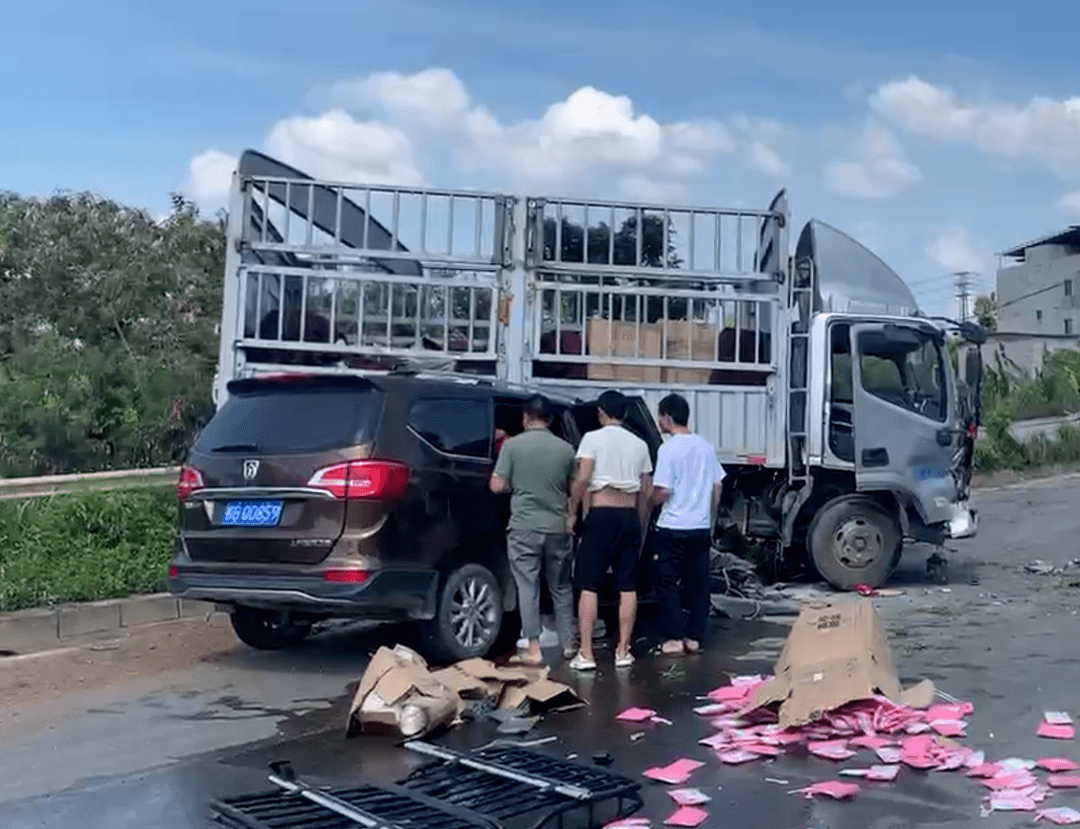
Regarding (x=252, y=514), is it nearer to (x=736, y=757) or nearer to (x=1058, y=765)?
(x=736, y=757)

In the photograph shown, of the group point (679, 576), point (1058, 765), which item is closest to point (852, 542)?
point (679, 576)

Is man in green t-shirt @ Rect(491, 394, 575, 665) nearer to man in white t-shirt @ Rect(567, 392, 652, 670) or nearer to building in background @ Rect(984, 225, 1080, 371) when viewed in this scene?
man in white t-shirt @ Rect(567, 392, 652, 670)

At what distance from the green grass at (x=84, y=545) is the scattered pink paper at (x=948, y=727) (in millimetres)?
6290

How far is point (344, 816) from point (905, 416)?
8.51 m

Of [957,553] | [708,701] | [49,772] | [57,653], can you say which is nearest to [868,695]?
[708,701]

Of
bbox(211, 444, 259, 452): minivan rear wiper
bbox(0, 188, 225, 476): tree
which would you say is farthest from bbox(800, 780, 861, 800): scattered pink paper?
bbox(0, 188, 225, 476): tree

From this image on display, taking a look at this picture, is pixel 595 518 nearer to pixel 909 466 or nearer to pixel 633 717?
pixel 633 717

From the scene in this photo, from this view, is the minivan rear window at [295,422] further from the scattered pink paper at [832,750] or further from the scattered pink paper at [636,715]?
the scattered pink paper at [832,750]

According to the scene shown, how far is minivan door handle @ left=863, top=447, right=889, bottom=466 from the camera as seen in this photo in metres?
12.5

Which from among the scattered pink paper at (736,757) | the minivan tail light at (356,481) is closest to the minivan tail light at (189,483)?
the minivan tail light at (356,481)

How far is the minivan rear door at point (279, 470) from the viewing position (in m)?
8.28

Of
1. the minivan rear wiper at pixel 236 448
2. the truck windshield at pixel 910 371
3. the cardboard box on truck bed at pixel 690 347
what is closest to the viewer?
the minivan rear wiper at pixel 236 448

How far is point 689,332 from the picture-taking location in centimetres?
1194

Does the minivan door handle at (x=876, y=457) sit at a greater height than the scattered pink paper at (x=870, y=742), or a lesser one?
greater
